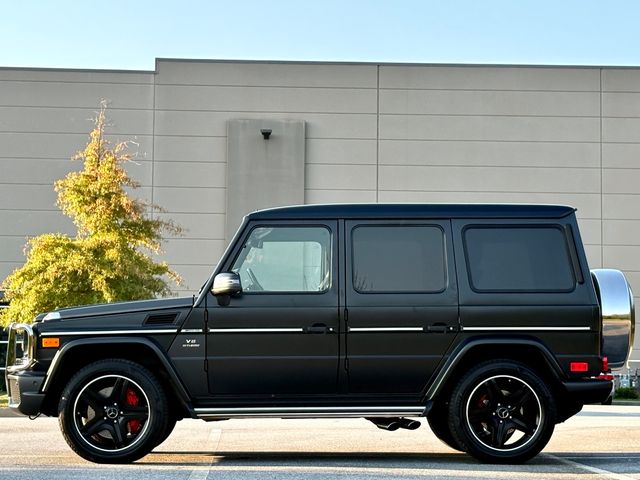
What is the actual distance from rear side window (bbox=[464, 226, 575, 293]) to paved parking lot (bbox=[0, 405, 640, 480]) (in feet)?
4.92

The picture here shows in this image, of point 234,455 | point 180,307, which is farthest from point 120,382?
point 234,455

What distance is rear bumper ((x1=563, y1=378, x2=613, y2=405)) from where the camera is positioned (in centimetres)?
982

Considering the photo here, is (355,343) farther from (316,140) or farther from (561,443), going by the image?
(316,140)

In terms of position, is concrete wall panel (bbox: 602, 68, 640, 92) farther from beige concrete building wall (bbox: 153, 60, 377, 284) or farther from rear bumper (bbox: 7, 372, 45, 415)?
rear bumper (bbox: 7, 372, 45, 415)

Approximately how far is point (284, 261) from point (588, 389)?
9.01ft

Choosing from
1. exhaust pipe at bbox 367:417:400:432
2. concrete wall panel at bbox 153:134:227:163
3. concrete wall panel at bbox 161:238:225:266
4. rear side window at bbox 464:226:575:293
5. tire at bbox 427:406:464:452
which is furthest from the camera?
concrete wall panel at bbox 153:134:227:163

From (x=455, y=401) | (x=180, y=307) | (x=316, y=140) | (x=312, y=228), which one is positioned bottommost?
(x=455, y=401)

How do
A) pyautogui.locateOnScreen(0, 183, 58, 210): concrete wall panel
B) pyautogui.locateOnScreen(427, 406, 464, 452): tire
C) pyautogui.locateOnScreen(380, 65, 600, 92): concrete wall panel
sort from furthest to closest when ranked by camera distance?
pyautogui.locateOnScreen(380, 65, 600, 92): concrete wall panel < pyautogui.locateOnScreen(0, 183, 58, 210): concrete wall panel < pyautogui.locateOnScreen(427, 406, 464, 452): tire

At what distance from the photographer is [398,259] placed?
10031 mm

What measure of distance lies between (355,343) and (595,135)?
3912 centimetres

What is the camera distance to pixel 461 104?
4662cm

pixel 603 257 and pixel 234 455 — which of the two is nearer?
pixel 234 455

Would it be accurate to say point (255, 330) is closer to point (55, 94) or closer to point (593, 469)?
point (593, 469)

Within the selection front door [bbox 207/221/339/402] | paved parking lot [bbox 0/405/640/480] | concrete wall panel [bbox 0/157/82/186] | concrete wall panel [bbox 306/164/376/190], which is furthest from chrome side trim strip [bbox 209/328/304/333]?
concrete wall panel [bbox 0/157/82/186]
